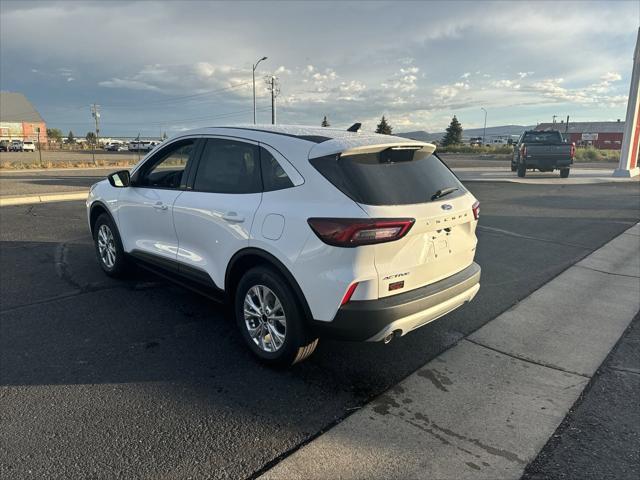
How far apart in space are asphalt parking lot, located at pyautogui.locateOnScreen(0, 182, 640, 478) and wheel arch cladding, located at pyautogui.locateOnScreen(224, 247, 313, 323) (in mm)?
563

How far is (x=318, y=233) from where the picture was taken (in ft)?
9.73

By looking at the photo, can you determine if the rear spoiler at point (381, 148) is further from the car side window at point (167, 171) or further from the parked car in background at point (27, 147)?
the parked car in background at point (27, 147)

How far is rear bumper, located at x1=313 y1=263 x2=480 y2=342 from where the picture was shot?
294cm

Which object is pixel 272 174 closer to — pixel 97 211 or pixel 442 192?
pixel 442 192

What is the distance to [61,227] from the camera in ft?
28.4

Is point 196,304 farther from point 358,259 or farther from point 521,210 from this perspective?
point 521,210

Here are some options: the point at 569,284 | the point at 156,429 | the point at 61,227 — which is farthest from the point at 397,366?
the point at 61,227

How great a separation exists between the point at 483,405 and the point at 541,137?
817 inches

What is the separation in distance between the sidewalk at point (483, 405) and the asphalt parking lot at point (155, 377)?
162 millimetres

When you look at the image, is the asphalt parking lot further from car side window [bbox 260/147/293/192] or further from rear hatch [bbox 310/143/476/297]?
car side window [bbox 260/147/293/192]

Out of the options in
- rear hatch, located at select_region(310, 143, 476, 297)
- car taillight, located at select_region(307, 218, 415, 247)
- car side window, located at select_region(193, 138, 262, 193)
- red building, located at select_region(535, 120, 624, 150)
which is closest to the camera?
car taillight, located at select_region(307, 218, 415, 247)

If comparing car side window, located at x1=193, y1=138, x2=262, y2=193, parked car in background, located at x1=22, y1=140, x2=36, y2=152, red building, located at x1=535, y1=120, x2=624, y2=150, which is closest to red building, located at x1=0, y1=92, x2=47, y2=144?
parked car in background, located at x1=22, y1=140, x2=36, y2=152

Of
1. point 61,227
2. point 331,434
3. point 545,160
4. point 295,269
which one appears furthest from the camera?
point 545,160

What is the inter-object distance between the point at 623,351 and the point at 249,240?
3290 mm
